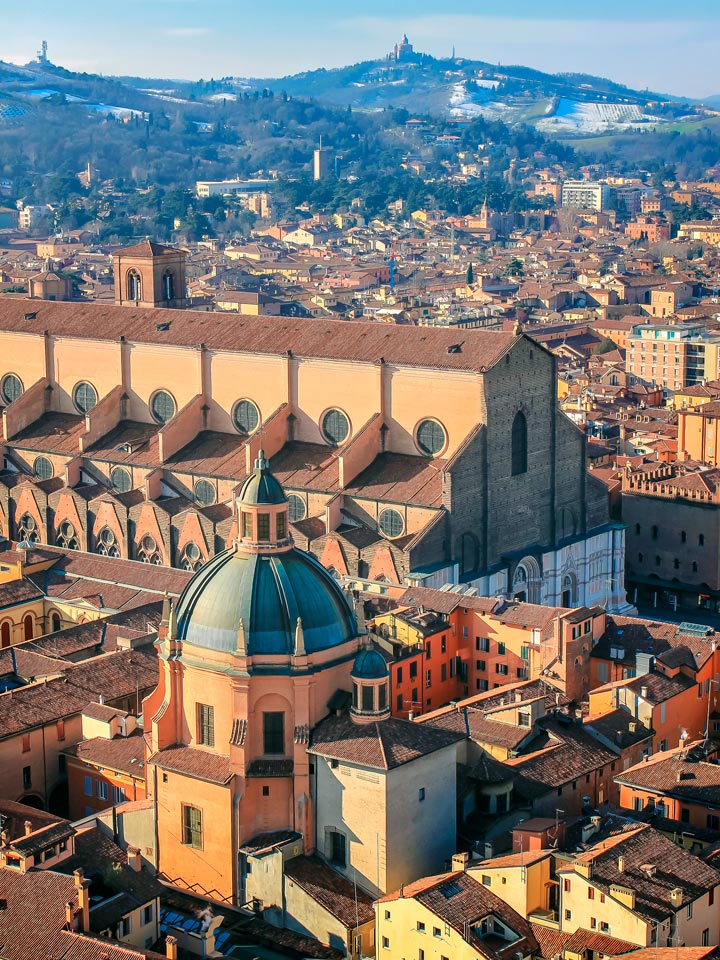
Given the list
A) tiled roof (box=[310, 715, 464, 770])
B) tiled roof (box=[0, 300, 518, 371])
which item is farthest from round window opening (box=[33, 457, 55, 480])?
tiled roof (box=[310, 715, 464, 770])

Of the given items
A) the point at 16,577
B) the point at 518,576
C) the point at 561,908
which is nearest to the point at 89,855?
the point at 561,908

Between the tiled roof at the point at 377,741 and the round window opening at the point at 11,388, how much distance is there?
3070 cm

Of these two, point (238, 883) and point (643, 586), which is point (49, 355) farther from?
point (238, 883)

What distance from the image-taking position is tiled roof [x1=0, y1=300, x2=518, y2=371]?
54344 millimetres

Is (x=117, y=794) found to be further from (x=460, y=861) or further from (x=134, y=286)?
(x=134, y=286)

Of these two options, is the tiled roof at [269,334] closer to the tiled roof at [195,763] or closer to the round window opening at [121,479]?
the round window opening at [121,479]

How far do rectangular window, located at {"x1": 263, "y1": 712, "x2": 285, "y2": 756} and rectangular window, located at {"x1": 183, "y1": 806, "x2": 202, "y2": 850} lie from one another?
187 centimetres

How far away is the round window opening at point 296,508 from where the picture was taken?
55.0 m

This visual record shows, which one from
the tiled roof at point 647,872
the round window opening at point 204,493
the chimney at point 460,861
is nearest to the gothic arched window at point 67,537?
the round window opening at point 204,493

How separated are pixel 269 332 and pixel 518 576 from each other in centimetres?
1110

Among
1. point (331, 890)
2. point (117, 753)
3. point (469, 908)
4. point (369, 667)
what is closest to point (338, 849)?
point (331, 890)

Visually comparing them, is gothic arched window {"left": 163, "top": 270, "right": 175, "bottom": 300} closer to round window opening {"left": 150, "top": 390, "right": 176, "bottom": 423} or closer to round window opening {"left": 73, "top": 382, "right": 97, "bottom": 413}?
round window opening {"left": 73, "top": 382, "right": 97, "bottom": 413}

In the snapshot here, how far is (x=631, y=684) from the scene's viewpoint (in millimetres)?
41875

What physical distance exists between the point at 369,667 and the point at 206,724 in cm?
363
